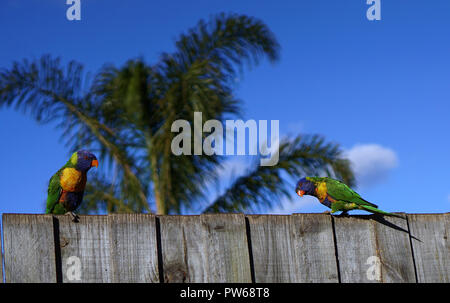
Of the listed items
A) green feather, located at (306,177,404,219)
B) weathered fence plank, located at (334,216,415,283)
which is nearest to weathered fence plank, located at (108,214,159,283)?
weathered fence plank, located at (334,216,415,283)

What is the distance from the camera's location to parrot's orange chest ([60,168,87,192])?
16.3 feet

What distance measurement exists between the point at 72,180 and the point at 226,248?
2.66 metres

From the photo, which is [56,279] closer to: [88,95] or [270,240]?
[270,240]

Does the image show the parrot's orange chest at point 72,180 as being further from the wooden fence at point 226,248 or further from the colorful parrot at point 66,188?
the wooden fence at point 226,248

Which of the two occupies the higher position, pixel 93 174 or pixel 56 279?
pixel 93 174

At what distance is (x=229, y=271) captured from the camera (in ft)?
9.22

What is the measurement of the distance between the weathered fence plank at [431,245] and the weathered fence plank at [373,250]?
0.06m

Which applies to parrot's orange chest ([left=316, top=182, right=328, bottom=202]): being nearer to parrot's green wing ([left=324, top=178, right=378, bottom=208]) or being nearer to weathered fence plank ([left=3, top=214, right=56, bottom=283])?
parrot's green wing ([left=324, top=178, right=378, bottom=208])

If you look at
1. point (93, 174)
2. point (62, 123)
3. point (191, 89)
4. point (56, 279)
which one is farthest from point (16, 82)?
point (56, 279)

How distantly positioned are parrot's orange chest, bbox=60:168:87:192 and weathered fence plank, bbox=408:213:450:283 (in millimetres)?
3177

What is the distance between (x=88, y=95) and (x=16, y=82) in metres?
1.31
